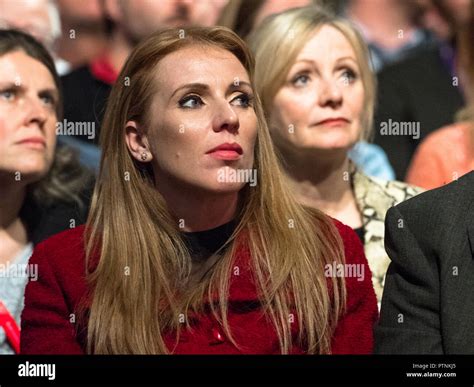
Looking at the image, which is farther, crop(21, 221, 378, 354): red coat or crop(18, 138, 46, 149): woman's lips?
crop(18, 138, 46, 149): woman's lips

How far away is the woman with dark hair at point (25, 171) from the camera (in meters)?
3.07

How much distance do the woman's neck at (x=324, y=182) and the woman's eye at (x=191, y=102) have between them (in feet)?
2.37

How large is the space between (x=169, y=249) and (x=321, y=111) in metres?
0.81

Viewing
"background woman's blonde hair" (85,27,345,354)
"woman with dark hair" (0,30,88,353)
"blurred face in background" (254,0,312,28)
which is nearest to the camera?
"background woman's blonde hair" (85,27,345,354)

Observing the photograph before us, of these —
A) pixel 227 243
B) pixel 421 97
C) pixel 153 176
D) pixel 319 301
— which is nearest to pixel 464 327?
pixel 319 301

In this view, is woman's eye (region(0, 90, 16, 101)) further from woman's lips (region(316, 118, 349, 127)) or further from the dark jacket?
the dark jacket

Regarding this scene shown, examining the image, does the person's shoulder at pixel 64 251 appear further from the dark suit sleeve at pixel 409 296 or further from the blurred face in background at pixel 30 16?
the blurred face in background at pixel 30 16

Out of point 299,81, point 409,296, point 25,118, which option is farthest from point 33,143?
point 409,296

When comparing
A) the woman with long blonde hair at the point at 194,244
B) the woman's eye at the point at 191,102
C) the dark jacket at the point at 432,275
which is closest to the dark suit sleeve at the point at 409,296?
the dark jacket at the point at 432,275

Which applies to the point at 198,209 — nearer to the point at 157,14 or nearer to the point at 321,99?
the point at 321,99

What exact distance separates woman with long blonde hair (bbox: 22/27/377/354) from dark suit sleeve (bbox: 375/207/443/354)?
15 centimetres

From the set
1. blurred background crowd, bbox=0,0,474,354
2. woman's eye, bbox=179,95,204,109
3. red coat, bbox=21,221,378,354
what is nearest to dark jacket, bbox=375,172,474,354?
red coat, bbox=21,221,378,354

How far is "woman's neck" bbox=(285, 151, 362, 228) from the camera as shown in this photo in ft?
10.8

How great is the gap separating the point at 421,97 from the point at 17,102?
161 centimetres
